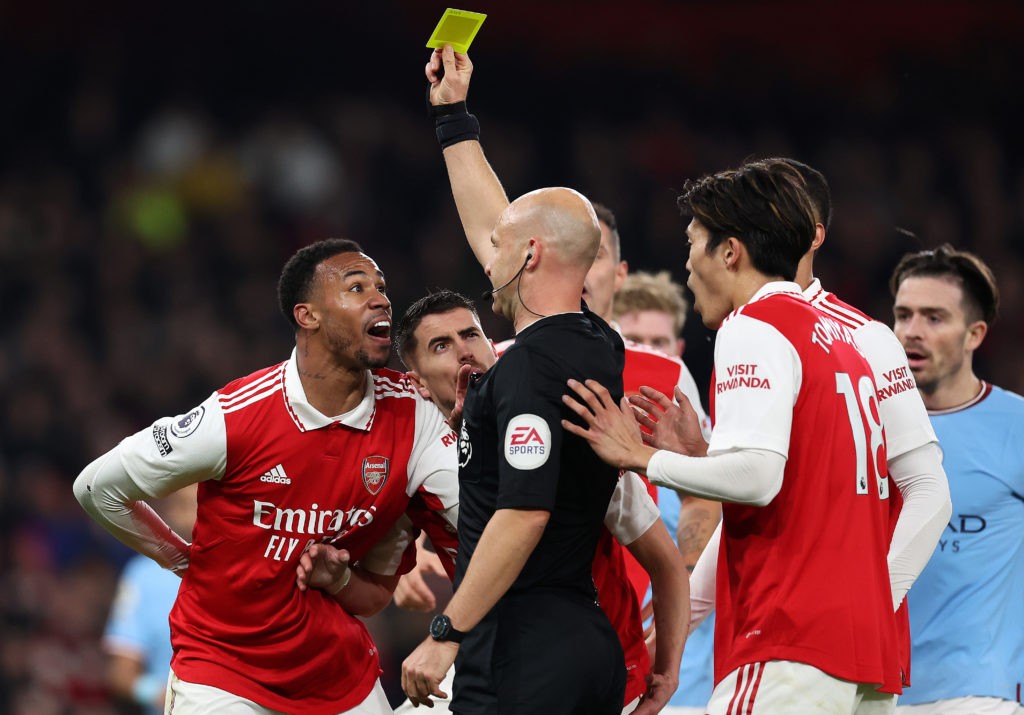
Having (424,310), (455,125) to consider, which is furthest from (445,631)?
(455,125)

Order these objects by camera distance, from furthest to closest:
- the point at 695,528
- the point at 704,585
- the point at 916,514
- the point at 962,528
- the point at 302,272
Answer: the point at 695,528
the point at 962,528
the point at 302,272
the point at 704,585
the point at 916,514

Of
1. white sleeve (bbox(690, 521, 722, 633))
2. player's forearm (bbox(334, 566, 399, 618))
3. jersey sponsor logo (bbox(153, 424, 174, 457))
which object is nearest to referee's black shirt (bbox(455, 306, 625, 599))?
white sleeve (bbox(690, 521, 722, 633))

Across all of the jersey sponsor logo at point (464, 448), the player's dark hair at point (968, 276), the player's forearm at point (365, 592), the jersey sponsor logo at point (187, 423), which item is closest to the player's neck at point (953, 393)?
the player's dark hair at point (968, 276)

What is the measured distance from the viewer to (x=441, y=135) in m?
4.73

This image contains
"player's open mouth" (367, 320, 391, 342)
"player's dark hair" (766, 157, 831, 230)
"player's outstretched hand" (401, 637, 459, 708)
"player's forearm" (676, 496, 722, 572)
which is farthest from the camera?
"player's forearm" (676, 496, 722, 572)

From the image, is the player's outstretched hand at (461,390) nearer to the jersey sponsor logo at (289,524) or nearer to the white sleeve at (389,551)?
the jersey sponsor logo at (289,524)

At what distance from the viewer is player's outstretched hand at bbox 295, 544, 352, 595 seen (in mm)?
4418

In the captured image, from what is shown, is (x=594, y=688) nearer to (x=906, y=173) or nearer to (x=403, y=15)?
(x=906, y=173)

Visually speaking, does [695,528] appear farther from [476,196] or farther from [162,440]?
[162,440]

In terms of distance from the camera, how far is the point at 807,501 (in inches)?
134

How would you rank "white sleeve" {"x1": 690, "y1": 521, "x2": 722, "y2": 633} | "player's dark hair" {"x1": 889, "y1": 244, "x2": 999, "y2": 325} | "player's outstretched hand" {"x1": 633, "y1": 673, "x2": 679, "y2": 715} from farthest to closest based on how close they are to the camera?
"player's dark hair" {"x1": 889, "y1": 244, "x2": 999, "y2": 325}
"white sleeve" {"x1": 690, "y1": 521, "x2": 722, "y2": 633}
"player's outstretched hand" {"x1": 633, "y1": 673, "x2": 679, "y2": 715}

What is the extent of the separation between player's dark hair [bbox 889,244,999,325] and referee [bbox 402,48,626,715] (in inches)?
91.7

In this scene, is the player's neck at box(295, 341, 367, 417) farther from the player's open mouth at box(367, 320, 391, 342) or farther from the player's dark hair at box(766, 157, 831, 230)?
the player's dark hair at box(766, 157, 831, 230)

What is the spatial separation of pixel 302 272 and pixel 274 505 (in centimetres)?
88
